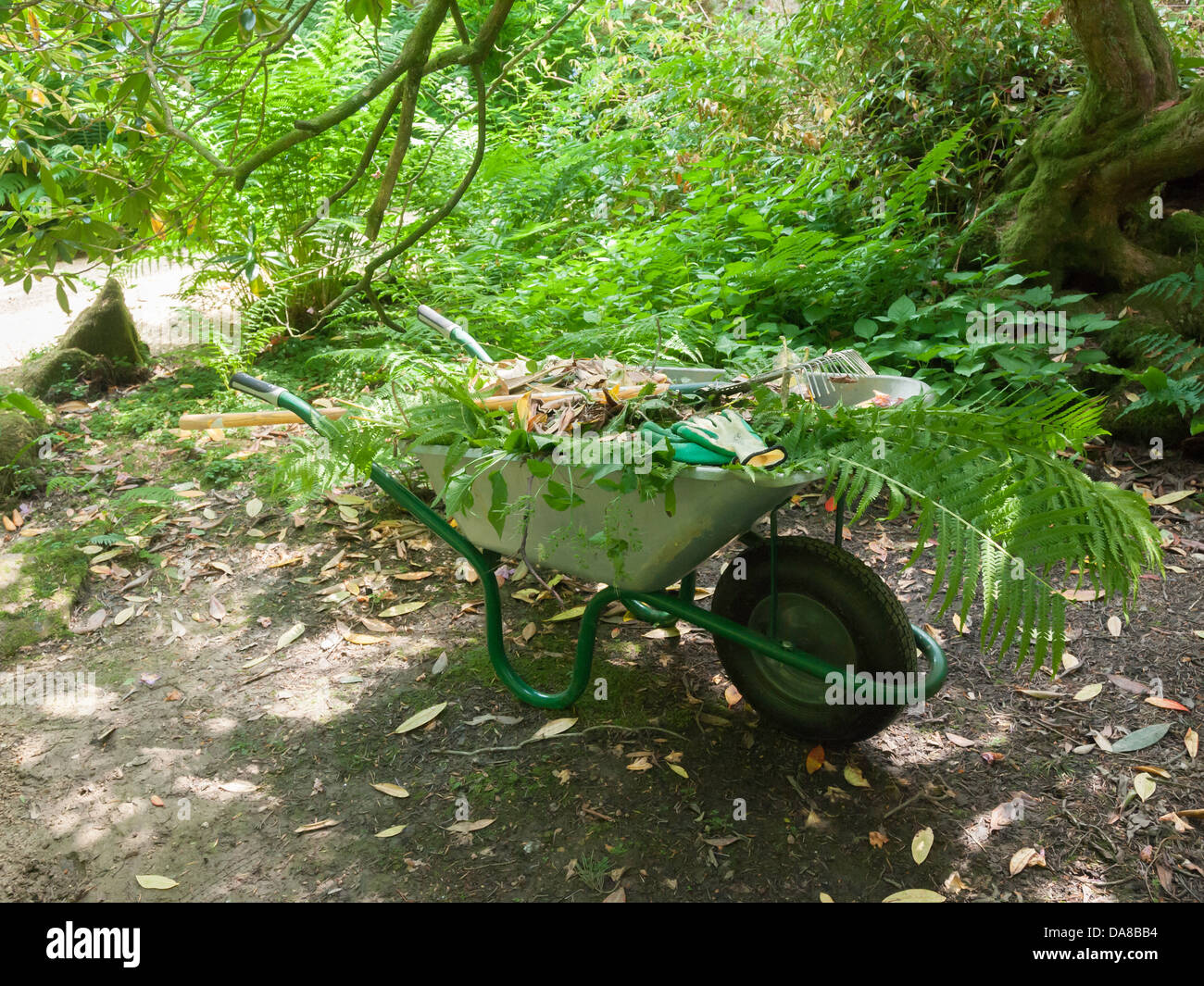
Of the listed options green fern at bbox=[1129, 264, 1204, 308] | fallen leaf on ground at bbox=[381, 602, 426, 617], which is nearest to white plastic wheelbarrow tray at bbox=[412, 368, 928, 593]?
fallen leaf on ground at bbox=[381, 602, 426, 617]

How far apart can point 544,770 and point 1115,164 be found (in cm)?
338

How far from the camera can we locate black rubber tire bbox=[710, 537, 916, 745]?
1.95 m

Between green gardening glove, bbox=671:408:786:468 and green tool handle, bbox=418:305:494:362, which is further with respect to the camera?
green tool handle, bbox=418:305:494:362

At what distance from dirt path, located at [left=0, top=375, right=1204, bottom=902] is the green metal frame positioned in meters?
0.13

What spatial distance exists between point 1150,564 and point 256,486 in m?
3.46

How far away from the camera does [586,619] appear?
2223 mm

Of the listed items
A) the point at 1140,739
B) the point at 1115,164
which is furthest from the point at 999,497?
the point at 1115,164

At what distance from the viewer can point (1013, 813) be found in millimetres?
2035

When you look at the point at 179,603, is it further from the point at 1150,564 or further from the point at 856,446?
the point at 1150,564

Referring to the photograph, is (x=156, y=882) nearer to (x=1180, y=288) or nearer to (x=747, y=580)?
(x=747, y=580)

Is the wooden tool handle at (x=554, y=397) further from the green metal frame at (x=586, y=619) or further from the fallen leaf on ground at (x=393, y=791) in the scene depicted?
the fallen leaf on ground at (x=393, y=791)

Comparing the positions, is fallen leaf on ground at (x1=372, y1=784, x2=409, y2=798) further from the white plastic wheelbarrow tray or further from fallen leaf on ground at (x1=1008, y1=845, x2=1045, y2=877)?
fallen leaf on ground at (x1=1008, y1=845, x2=1045, y2=877)

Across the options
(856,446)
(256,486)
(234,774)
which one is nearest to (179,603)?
(256,486)

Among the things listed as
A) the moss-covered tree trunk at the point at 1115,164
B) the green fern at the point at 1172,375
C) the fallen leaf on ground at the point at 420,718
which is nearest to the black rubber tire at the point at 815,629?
the fallen leaf on ground at the point at 420,718
